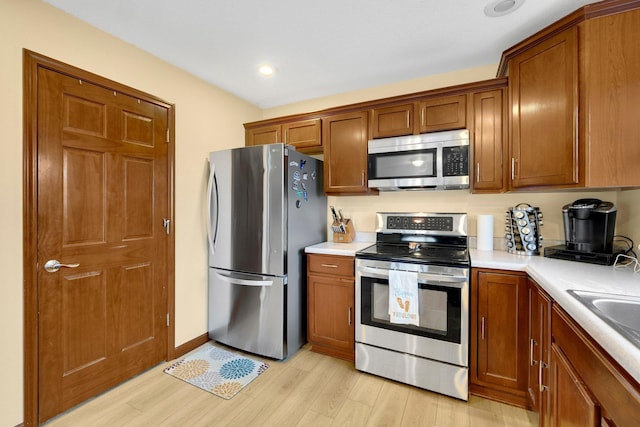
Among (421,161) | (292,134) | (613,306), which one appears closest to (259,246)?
(292,134)

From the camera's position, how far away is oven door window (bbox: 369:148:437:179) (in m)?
2.26

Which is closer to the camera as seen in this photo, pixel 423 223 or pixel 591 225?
pixel 591 225

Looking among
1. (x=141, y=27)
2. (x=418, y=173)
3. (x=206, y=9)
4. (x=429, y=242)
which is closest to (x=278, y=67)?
(x=206, y=9)

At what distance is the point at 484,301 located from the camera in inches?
71.9

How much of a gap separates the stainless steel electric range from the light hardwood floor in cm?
12

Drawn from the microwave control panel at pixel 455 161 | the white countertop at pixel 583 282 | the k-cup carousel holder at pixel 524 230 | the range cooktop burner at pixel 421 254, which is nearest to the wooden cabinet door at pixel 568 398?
the white countertop at pixel 583 282

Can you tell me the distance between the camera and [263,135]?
9.98 ft

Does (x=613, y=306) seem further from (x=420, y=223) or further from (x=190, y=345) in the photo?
(x=190, y=345)

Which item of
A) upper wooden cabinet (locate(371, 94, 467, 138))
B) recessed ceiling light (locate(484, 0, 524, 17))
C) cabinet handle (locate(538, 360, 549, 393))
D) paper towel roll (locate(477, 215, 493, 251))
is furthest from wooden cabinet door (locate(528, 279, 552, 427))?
recessed ceiling light (locate(484, 0, 524, 17))

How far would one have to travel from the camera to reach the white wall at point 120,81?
152 cm

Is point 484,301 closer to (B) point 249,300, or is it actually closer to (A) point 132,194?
(B) point 249,300

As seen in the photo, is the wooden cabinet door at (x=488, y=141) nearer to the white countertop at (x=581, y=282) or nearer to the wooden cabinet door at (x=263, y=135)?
the white countertop at (x=581, y=282)

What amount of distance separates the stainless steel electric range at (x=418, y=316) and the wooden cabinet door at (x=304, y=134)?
1225 mm

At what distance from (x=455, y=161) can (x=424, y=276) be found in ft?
3.13
